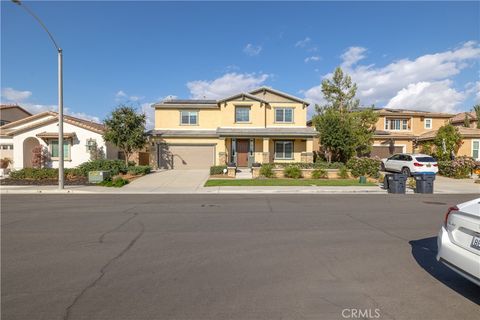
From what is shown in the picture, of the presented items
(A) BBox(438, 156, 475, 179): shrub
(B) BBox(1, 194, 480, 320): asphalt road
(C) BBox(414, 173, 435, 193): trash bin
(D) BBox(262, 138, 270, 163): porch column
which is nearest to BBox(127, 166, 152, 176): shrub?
(D) BBox(262, 138, 270, 163): porch column

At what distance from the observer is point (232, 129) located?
2628 cm

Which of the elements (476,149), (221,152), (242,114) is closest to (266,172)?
(221,152)

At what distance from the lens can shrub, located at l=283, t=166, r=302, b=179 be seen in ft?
66.5

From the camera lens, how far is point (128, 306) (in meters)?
3.55

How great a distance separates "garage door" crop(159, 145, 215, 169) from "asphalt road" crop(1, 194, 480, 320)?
703 inches

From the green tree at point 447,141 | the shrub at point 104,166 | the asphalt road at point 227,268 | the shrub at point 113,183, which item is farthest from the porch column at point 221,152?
the green tree at point 447,141

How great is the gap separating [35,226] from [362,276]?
7.79m

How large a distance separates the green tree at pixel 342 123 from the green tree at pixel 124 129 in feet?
49.7

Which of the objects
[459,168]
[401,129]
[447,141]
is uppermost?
[401,129]

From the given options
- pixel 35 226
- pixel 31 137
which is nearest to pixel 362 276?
pixel 35 226

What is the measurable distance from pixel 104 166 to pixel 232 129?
11.0 meters

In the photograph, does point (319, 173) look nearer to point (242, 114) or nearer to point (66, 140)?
point (242, 114)

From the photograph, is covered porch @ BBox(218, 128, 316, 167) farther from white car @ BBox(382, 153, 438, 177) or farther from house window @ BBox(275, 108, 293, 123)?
white car @ BBox(382, 153, 438, 177)

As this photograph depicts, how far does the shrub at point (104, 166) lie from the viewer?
66.7 feet
